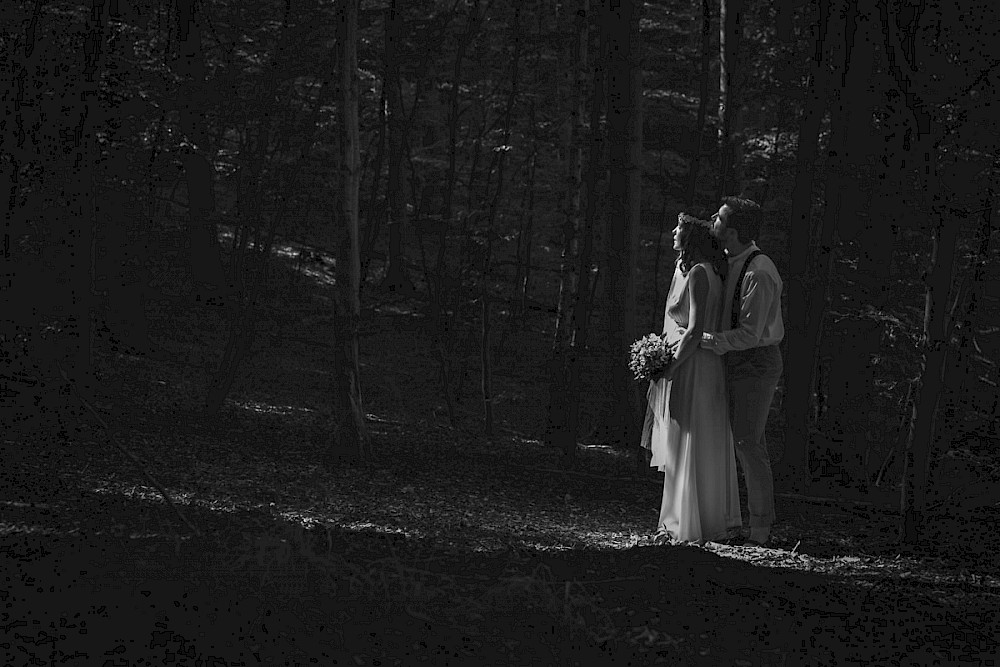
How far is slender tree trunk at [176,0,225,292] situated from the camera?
12.2 m

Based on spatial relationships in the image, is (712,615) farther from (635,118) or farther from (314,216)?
(314,216)

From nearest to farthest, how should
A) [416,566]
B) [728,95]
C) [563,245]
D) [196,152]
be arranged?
[416,566] → [196,152] → [563,245] → [728,95]

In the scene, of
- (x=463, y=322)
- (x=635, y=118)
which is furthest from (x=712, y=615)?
(x=463, y=322)

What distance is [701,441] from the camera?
25.8 feet

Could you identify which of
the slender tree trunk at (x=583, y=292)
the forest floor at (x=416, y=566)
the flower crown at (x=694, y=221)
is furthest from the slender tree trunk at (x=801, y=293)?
the flower crown at (x=694, y=221)

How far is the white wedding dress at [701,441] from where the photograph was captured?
7.86 metres

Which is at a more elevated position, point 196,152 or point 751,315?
point 196,152

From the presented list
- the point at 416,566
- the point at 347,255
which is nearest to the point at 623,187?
the point at 347,255

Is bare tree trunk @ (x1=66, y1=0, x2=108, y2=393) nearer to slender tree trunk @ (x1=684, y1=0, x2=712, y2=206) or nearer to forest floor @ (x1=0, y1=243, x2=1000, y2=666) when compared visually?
forest floor @ (x1=0, y1=243, x2=1000, y2=666)

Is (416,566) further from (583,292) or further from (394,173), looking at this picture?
(394,173)

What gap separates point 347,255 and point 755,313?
14.9 ft

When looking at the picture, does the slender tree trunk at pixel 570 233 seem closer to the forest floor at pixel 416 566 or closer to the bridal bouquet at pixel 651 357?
the forest floor at pixel 416 566

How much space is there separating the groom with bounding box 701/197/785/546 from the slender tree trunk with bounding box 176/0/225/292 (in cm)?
570

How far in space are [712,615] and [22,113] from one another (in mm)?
6321
